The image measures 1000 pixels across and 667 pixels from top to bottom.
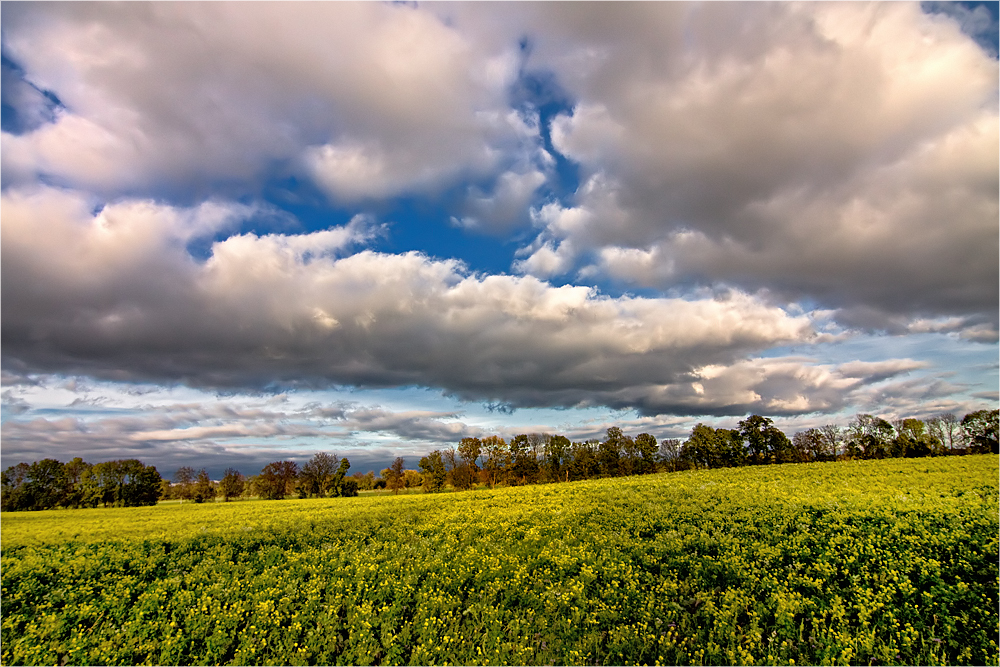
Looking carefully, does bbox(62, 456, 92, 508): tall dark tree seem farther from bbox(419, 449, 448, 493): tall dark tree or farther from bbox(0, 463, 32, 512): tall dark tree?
bbox(419, 449, 448, 493): tall dark tree

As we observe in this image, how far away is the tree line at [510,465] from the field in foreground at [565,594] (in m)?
104

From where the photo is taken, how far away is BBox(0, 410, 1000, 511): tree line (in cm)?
10575

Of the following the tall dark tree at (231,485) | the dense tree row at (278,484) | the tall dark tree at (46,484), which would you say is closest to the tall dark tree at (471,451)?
the dense tree row at (278,484)

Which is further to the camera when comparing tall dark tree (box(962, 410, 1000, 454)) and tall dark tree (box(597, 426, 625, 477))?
tall dark tree (box(597, 426, 625, 477))

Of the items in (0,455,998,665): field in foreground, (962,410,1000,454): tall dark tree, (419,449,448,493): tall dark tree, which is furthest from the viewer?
(419,449,448,493): tall dark tree

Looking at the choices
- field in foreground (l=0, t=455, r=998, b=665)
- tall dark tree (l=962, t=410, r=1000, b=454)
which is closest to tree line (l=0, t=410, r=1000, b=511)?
tall dark tree (l=962, t=410, r=1000, b=454)

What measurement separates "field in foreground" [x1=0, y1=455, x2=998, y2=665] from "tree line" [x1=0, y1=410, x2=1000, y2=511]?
104 metres

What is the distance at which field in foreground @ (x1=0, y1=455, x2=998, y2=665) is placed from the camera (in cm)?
1020

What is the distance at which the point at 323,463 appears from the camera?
129 metres

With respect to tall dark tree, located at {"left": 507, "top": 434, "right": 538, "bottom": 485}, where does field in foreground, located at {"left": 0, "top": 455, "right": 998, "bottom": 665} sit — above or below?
above

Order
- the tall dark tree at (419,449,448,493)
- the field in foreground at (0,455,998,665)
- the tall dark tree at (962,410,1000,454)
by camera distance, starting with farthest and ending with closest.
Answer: the tall dark tree at (419,449,448,493) → the tall dark tree at (962,410,1000,454) → the field in foreground at (0,455,998,665)

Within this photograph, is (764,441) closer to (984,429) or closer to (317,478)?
(984,429)

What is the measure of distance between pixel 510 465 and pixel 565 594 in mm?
115242

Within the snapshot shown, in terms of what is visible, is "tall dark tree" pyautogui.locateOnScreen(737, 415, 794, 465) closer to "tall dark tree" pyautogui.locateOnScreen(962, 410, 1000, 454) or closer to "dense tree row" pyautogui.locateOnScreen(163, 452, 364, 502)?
"tall dark tree" pyautogui.locateOnScreen(962, 410, 1000, 454)
